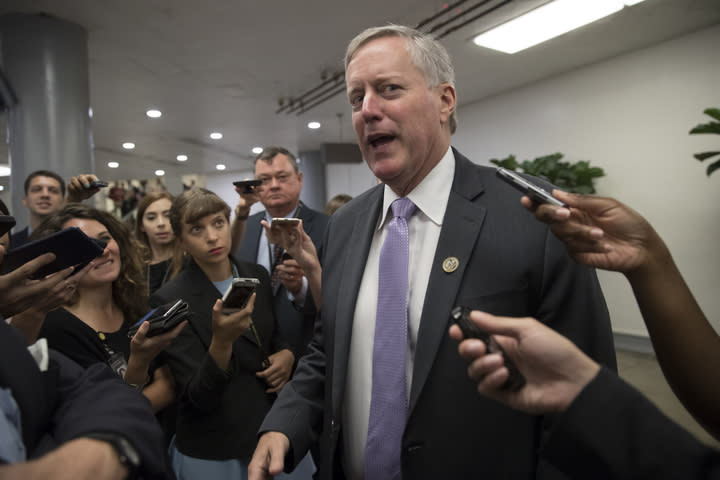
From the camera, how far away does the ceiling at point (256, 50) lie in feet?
13.8

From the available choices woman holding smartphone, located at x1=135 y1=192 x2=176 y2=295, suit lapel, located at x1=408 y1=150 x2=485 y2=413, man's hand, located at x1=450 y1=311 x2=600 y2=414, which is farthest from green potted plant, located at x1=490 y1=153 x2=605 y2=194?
man's hand, located at x1=450 y1=311 x2=600 y2=414

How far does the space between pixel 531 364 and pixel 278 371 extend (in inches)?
55.3

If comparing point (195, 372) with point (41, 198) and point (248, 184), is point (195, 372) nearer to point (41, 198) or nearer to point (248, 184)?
point (248, 184)

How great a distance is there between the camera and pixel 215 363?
5.27 ft

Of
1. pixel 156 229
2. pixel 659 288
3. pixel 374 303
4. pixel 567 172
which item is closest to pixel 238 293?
pixel 374 303

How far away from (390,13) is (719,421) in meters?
4.53

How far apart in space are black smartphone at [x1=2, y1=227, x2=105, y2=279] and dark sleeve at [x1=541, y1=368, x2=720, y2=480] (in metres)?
1.39

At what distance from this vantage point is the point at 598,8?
13.2 feet

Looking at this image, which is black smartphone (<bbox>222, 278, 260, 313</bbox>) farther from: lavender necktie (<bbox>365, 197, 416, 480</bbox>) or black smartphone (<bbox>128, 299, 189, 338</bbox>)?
lavender necktie (<bbox>365, 197, 416, 480</bbox>)

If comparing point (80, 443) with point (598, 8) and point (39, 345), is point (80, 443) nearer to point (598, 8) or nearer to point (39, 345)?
point (39, 345)

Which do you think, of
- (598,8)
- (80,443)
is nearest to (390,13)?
(598,8)

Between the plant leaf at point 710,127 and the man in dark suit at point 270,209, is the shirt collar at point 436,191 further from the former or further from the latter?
the plant leaf at point 710,127

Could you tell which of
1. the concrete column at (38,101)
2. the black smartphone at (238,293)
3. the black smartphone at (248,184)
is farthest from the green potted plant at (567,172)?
the concrete column at (38,101)

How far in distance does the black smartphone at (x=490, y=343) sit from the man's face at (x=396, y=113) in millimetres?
650
